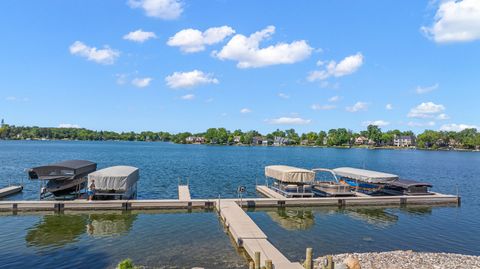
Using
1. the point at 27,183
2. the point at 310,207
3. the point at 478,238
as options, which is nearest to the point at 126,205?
the point at 310,207

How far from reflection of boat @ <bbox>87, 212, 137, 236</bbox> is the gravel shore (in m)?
13.3

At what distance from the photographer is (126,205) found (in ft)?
94.3

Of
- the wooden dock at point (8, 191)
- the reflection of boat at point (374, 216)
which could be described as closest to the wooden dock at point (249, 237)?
the reflection of boat at point (374, 216)

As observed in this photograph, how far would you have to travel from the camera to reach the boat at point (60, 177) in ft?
98.2

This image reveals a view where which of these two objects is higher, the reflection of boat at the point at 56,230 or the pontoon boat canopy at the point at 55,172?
the pontoon boat canopy at the point at 55,172

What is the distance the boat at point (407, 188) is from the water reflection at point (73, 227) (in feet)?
89.5

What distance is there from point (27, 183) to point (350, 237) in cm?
4004

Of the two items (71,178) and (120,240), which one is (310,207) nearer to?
(120,240)

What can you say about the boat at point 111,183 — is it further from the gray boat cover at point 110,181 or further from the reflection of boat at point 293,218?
the reflection of boat at point 293,218

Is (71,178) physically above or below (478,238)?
above

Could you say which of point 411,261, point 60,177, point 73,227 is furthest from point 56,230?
point 411,261

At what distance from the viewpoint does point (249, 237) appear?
19703 mm

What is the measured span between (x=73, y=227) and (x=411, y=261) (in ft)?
67.7

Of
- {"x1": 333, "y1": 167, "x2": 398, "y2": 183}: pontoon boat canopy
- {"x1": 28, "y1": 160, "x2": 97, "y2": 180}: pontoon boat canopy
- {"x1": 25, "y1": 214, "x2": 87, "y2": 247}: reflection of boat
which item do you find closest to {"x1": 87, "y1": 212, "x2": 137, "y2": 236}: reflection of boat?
{"x1": 25, "y1": 214, "x2": 87, "y2": 247}: reflection of boat
